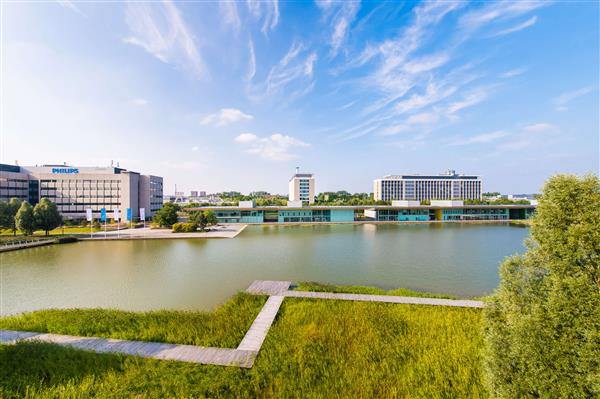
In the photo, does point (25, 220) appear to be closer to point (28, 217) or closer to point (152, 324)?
point (28, 217)

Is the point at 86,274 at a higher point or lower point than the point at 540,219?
lower

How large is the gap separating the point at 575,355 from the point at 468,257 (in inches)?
673

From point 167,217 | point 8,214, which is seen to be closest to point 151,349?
point 167,217

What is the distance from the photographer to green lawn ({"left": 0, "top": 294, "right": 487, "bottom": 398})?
5021 mm

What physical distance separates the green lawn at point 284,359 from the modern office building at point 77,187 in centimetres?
3713

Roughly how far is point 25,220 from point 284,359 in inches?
1303

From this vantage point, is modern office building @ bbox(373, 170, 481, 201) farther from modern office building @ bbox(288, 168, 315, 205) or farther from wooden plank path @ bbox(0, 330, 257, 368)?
wooden plank path @ bbox(0, 330, 257, 368)

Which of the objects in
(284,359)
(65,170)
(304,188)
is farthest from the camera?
(304,188)

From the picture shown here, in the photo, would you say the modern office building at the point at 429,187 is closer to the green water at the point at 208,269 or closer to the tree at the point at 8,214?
the green water at the point at 208,269

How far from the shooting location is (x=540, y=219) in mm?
3484

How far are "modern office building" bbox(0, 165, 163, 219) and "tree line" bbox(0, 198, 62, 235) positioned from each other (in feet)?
39.2

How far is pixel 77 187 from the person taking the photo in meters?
39.1

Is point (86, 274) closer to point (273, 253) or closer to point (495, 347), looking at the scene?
point (273, 253)

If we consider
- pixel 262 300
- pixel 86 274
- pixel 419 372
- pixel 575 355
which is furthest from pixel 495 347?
pixel 86 274
